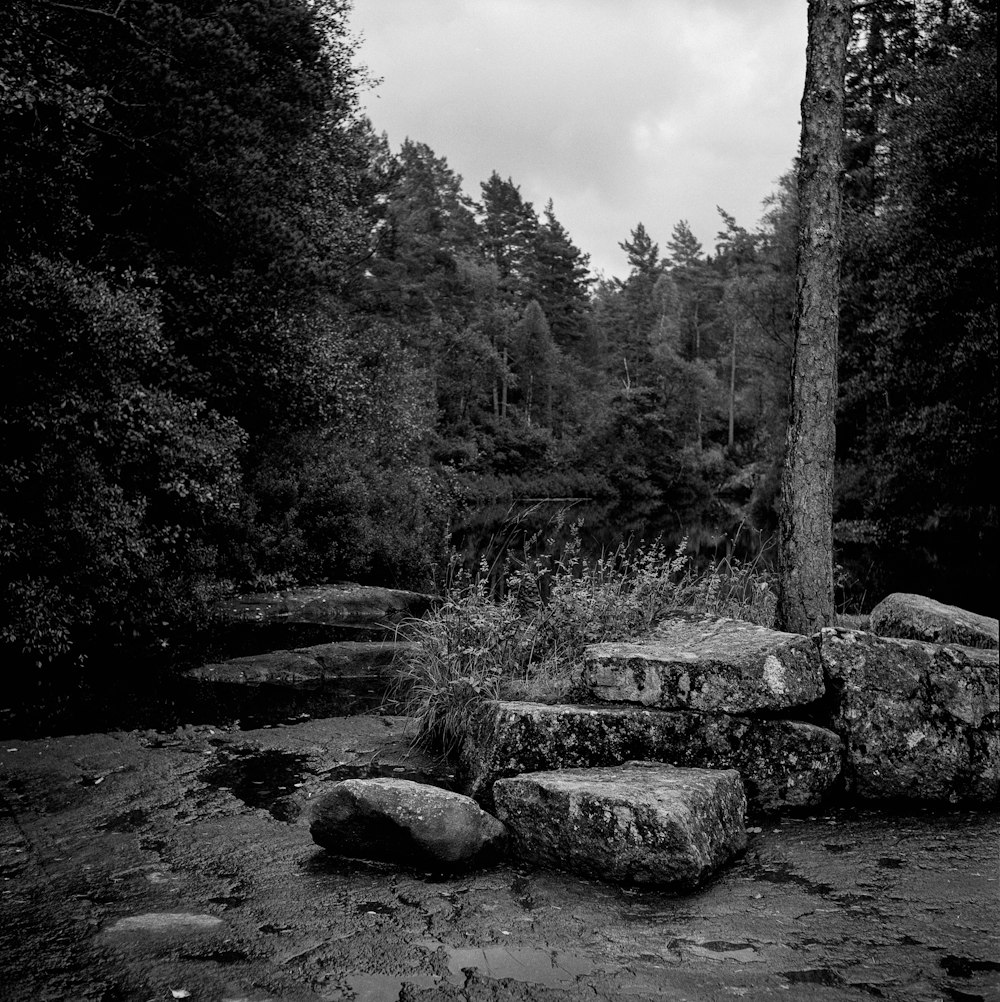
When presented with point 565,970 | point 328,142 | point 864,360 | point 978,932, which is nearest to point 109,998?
point 565,970

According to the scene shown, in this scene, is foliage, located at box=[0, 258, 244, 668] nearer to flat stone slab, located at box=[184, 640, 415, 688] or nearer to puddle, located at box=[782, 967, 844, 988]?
flat stone slab, located at box=[184, 640, 415, 688]

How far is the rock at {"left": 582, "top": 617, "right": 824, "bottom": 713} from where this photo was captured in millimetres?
5648

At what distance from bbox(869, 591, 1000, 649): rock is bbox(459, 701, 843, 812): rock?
2.39m

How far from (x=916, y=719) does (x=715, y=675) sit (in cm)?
141

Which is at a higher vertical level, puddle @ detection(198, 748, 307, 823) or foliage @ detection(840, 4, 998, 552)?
foliage @ detection(840, 4, 998, 552)

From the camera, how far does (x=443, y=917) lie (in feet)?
13.1

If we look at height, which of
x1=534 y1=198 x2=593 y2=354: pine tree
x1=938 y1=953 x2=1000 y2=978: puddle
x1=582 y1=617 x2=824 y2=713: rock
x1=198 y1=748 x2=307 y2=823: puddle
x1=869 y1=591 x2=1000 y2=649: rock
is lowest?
x1=198 y1=748 x2=307 y2=823: puddle

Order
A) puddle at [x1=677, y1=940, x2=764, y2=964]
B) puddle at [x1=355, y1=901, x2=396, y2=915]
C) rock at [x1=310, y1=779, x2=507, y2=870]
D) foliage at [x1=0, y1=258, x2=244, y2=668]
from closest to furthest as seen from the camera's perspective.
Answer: puddle at [x1=677, y1=940, x2=764, y2=964]
puddle at [x1=355, y1=901, x2=396, y2=915]
rock at [x1=310, y1=779, x2=507, y2=870]
foliage at [x1=0, y1=258, x2=244, y2=668]

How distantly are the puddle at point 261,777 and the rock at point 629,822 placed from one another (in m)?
1.67

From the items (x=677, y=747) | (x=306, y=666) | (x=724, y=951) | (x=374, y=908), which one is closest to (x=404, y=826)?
(x=374, y=908)

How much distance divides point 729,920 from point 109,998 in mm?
2720

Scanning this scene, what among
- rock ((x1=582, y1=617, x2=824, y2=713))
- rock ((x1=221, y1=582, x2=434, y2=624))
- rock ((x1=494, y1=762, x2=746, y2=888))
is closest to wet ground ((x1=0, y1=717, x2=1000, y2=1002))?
rock ((x1=494, y1=762, x2=746, y2=888))

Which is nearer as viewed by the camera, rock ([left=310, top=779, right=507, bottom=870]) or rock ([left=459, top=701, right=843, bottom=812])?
rock ([left=310, top=779, right=507, bottom=870])

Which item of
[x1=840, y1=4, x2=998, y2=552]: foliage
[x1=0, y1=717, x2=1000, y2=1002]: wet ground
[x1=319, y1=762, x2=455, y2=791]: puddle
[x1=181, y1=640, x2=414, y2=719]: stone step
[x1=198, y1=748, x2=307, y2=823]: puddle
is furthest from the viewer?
[x1=840, y1=4, x2=998, y2=552]: foliage
